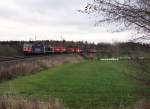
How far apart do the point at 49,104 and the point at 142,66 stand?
3857 millimetres

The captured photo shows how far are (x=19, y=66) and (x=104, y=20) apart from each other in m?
26.9

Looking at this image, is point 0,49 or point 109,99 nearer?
point 109,99

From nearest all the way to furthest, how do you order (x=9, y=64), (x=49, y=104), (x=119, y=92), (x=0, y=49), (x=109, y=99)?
Answer: (x=49, y=104), (x=109, y=99), (x=119, y=92), (x=9, y=64), (x=0, y=49)

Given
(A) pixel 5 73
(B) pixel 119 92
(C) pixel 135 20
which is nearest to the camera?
(C) pixel 135 20

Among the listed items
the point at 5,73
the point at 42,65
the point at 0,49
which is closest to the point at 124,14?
the point at 5,73

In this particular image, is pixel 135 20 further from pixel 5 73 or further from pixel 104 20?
pixel 5 73

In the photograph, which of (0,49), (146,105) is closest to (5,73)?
(146,105)

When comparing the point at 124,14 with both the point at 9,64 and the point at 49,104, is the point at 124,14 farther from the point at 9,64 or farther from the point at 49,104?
the point at 9,64

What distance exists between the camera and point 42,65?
4972 centimetres

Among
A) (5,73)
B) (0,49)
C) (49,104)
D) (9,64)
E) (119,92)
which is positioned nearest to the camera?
(49,104)

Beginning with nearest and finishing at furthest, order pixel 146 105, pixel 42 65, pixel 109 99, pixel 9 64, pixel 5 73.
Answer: pixel 146 105 → pixel 109 99 → pixel 5 73 → pixel 9 64 → pixel 42 65

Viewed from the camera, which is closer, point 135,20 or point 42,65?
point 135,20

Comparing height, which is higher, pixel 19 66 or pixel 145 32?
pixel 145 32

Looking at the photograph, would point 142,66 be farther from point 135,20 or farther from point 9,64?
point 9,64
